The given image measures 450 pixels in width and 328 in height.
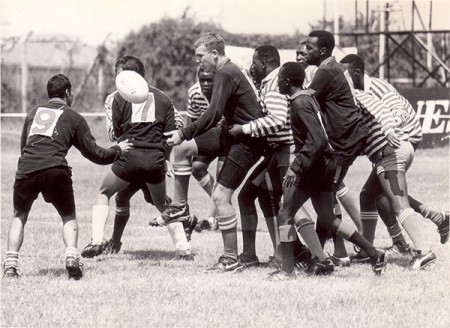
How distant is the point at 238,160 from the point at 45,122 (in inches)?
70.5

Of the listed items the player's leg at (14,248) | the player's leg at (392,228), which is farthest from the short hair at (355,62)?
the player's leg at (14,248)

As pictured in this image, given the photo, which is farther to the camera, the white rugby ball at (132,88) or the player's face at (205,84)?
the player's face at (205,84)

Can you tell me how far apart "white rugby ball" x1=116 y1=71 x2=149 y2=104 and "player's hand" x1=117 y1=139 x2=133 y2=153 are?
0.41 meters

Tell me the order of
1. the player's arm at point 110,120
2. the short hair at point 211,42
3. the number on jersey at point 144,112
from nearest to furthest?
the short hair at point 211,42, the number on jersey at point 144,112, the player's arm at point 110,120

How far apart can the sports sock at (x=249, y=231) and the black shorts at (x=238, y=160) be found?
23.1 inches

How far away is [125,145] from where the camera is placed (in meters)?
9.66

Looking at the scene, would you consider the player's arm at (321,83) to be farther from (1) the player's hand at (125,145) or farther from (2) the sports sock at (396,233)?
(2) the sports sock at (396,233)

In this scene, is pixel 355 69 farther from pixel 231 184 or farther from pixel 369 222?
pixel 231 184

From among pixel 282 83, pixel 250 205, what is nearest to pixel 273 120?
pixel 282 83

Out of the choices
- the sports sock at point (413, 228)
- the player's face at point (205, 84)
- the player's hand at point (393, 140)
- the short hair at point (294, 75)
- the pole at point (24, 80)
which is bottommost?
the pole at point (24, 80)

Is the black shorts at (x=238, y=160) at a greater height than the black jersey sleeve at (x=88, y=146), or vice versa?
the black jersey sleeve at (x=88, y=146)

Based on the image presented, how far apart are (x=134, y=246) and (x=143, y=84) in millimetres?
2615

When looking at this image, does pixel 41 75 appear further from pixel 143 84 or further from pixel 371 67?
pixel 143 84

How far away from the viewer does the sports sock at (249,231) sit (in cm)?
1002
